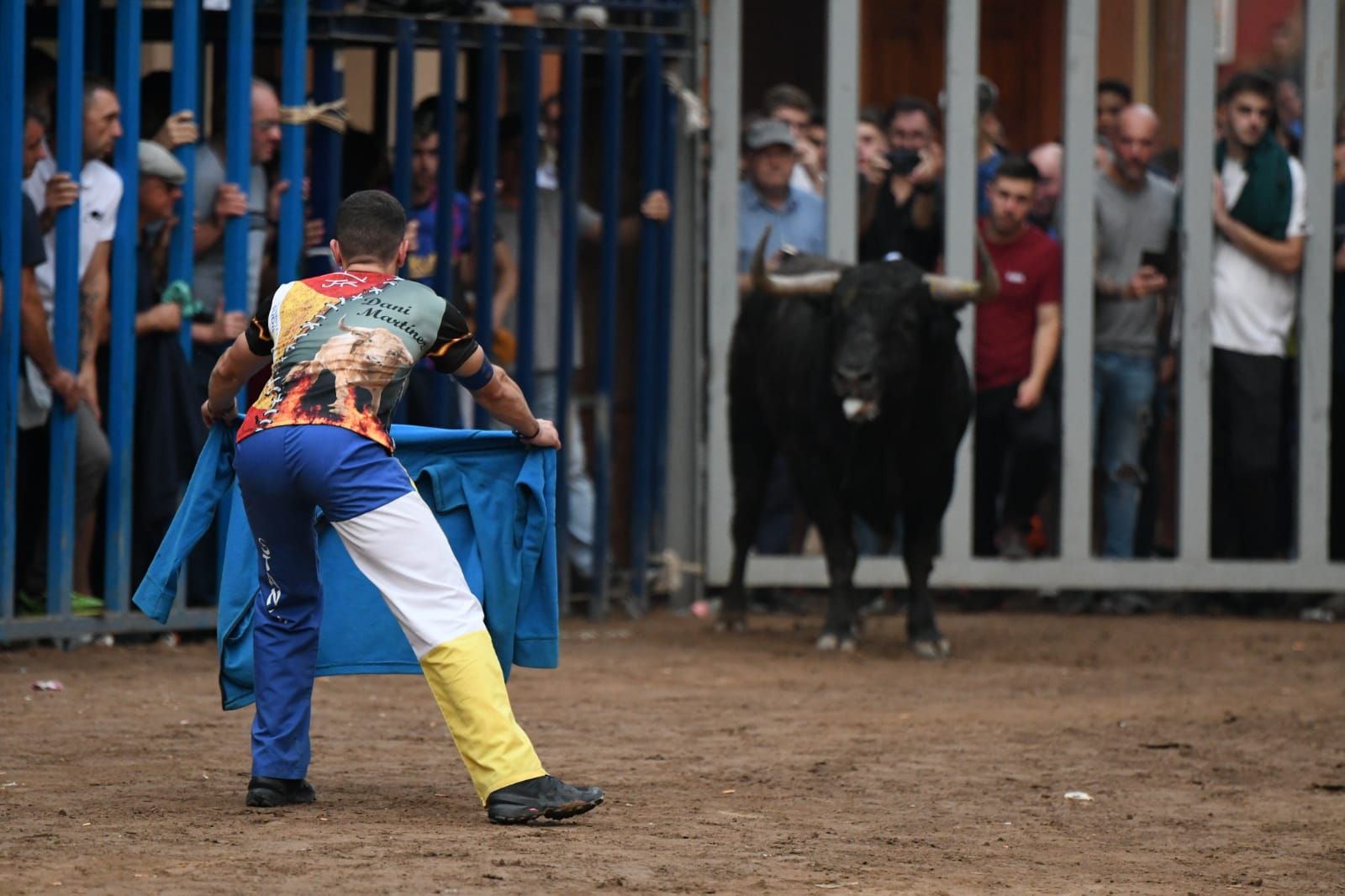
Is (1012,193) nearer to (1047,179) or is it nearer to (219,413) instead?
(1047,179)

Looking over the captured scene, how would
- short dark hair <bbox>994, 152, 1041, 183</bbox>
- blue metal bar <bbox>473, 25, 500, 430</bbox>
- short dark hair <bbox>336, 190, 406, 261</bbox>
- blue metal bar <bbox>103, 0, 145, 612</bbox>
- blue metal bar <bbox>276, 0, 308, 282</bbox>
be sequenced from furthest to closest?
short dark hair <bbox>994, 152, 1041, 183</bbox> → blue metal bar <bbox>473, 25, 500, 430</bbox> → blue metal bar <bbox>276, 0, 308, 282</bbox> → blue metal bar <bbox>103, 0, 145, 612</bbox> → short dark hair <bbox>336, 190, 406, 261</bbox>

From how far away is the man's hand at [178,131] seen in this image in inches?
362

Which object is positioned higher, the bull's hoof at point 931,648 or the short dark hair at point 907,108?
the short dark hair at point 907,108

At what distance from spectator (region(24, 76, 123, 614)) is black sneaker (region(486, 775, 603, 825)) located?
3914 millimetres

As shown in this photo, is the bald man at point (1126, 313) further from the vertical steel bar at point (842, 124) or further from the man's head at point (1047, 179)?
the vertical steel bar at point (842, 124)

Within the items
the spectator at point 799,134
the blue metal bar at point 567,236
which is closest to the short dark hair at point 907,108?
the spectator at point 799,134

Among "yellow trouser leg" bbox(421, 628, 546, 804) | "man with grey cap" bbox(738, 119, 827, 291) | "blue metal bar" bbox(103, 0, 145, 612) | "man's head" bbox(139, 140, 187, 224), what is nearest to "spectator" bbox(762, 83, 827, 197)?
"man with grey cap" bbox(738, 119, 827, 291)

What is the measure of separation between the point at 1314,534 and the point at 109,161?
619 centimetres

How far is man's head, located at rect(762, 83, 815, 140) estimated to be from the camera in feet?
38.9

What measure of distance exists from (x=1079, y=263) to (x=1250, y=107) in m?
1.15

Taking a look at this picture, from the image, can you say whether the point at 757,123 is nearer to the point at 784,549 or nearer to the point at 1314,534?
the point at 784,549

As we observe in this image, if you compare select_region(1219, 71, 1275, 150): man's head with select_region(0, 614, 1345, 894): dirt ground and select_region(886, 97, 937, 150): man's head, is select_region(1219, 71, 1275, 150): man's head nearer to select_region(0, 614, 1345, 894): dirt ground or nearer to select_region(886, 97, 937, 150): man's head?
select_region(886, 97, 937, 150): man's head

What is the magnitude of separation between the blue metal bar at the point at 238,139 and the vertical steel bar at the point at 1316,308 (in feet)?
17.6

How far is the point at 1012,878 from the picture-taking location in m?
5.29
